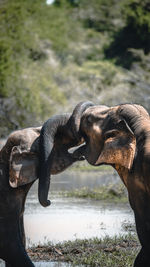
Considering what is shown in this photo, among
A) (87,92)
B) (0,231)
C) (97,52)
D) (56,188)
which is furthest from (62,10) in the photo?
(0,231)

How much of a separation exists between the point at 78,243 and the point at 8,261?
222cm

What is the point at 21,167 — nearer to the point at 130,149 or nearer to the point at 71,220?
the point at 130,149

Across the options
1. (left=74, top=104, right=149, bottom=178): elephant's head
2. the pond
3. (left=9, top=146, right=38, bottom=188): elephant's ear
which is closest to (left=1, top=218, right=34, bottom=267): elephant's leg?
(left=9, top=146, right=38, bottom=188): elephant's ear

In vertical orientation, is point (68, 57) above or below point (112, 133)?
below

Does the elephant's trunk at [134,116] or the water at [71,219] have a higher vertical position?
the elephant's trunk at [134,116]

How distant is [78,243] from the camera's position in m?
9.82

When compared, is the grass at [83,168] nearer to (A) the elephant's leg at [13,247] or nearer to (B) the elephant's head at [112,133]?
(A) the elephant's leg at [13,247]

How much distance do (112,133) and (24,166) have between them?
4.10ft

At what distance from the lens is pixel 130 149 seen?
6.73m

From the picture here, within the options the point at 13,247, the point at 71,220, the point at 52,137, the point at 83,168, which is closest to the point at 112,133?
the point at 52,137

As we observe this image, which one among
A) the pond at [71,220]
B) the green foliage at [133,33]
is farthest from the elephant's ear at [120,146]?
the green foliage at [133,33]

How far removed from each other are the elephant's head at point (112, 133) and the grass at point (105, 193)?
849cm

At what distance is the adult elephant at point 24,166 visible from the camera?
7473 mm

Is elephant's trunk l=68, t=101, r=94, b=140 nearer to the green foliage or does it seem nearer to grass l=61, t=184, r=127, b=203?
grass l=61, t=184, r=127, b=203
